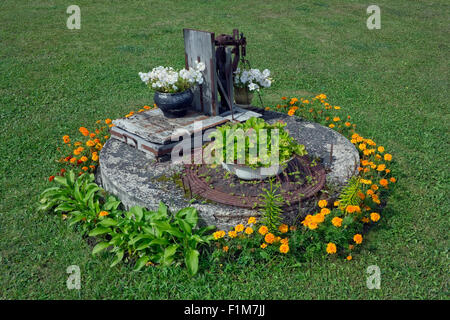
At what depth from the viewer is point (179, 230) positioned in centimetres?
384

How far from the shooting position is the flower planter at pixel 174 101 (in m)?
5.08

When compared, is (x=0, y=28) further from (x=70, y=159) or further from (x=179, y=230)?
(x=179, y=230)

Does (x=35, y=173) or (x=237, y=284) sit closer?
(x=237, y=284)

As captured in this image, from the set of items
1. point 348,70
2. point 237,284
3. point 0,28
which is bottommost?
point 237,284

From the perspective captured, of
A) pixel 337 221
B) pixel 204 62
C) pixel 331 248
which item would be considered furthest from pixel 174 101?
pixel 331 248

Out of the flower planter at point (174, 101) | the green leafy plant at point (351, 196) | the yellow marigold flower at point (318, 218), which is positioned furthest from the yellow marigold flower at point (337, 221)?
the flower planter at point (174, 101)

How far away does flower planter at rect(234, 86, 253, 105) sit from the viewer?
18.8 feet

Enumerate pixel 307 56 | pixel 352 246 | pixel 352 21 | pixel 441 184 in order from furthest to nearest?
1. pixel 352 21
2. pixel 307 56
3. pixel 441 184
4. pixel 352 246

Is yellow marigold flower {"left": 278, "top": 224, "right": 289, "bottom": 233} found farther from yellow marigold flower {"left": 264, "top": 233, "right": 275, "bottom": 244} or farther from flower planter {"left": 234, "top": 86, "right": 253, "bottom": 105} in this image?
flower planter {"left": 234, "top": 86, "right": 253, "bottom": 105}

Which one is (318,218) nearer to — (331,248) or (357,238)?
(331,248)

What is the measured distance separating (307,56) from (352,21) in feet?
12.7

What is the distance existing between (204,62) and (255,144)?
1.55m

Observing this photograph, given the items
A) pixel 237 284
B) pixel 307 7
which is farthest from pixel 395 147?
pixel 307 7

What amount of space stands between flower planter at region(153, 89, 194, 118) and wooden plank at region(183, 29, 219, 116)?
20 cm
